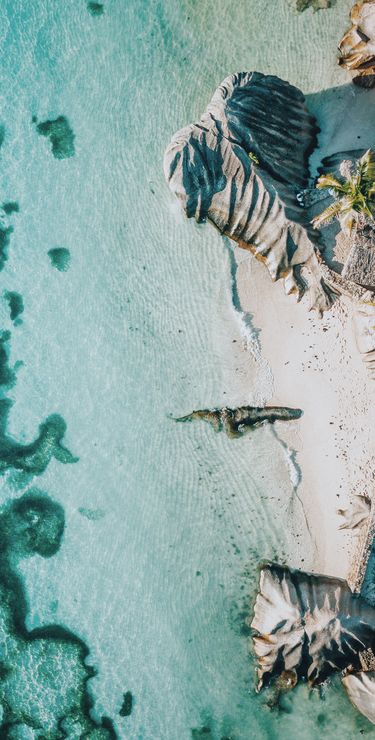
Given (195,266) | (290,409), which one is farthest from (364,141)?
(290,409)

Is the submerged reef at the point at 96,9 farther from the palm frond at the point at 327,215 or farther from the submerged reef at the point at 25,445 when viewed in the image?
the submerged reef at the point at 25,445

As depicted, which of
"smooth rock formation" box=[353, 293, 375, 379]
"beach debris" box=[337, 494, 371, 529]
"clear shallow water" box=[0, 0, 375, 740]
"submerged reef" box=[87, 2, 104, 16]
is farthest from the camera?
"submerged reef" box=[87, 2, 104, 16]

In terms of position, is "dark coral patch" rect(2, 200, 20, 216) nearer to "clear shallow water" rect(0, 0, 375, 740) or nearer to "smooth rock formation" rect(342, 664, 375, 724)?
"clear shallow water" rect(0, 0, 375, 740)

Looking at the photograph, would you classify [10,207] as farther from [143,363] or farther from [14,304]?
[143,363]

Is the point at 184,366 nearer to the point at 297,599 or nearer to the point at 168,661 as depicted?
the point at 297,599

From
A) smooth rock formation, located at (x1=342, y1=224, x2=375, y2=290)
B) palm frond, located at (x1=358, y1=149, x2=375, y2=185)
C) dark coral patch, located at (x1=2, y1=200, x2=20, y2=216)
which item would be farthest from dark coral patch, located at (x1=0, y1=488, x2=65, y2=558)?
palm frond, located at (x1=358, y1=149, x2=375, y2=185)

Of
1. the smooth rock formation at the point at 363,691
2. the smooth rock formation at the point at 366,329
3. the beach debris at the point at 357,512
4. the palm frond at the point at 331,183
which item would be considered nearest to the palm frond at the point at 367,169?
the palm frond at the point at 331,183
